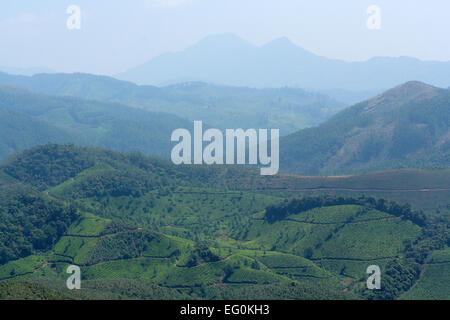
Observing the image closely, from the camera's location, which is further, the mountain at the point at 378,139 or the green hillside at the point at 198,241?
the mountain at the point at 378,139

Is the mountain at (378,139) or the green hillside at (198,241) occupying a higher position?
the mountain at (378,139)

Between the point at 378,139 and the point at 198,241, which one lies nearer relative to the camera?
the point at 198,241

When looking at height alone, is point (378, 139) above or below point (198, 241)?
above
